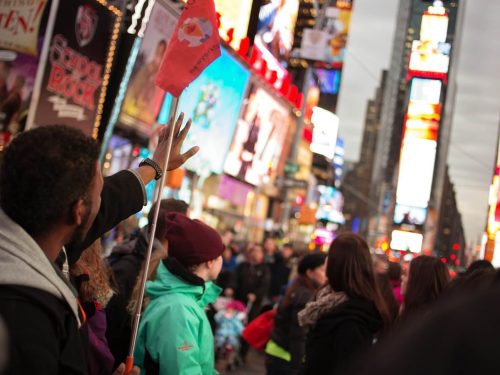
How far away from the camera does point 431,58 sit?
6425 cm

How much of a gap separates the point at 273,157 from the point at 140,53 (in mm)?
13985

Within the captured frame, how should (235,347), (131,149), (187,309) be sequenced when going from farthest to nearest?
(131,149)
(235,347)
(187,309)

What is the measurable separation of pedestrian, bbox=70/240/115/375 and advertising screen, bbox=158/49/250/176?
17.5 meters

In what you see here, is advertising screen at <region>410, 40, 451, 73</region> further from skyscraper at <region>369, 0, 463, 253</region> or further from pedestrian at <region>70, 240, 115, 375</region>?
pedestrian at <region>70, 240, 115, 375</region>

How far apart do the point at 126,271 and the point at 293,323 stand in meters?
2.32

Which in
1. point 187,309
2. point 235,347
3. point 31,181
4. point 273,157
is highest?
point 273,157

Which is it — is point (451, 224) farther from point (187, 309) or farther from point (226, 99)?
point (187, 309)

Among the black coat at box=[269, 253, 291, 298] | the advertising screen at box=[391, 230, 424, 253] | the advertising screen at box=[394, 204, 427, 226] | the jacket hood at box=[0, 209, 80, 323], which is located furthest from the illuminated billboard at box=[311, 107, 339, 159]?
the jacket hood at box=[0, 209, 80, 323]

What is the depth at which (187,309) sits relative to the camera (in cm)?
414

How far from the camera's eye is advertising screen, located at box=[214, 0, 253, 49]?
24.1m

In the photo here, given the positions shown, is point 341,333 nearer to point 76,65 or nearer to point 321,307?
point 321,307

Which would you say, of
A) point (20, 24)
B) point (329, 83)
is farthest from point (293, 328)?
point (329, 83)

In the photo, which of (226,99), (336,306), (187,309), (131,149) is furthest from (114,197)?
(226,99)

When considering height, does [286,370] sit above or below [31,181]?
below
